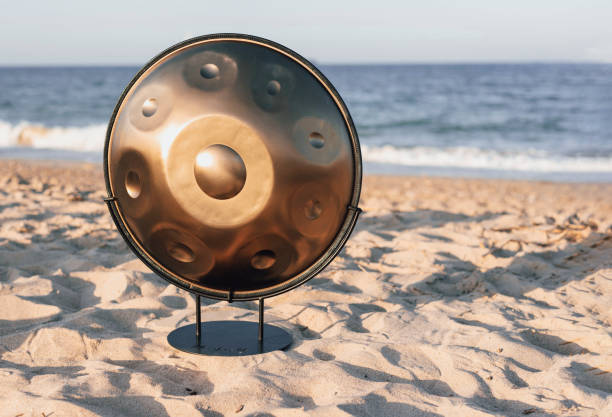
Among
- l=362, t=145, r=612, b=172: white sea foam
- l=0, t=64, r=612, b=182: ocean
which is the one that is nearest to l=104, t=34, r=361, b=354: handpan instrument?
l=0, t=64, r=612, b=182: ocean

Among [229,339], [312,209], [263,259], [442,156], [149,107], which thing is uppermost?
[149,107]

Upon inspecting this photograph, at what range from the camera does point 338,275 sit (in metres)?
3.71

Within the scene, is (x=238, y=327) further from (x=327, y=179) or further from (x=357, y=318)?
(x=327, y=179)

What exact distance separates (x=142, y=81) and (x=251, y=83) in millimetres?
488

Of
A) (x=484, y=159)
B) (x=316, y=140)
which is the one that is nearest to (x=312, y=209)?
(x=316, y=140)

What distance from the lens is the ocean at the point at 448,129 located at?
39.6ft

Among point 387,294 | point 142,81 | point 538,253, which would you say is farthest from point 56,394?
point 538,253

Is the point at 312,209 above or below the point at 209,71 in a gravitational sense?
below

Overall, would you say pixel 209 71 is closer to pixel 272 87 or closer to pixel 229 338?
pixel 272 87

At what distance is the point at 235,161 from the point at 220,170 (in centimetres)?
6

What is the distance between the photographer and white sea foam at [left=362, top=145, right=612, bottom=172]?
1180cm

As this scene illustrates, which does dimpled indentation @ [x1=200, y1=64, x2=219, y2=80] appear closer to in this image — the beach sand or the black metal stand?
the black metal stand

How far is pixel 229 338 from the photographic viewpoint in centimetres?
273

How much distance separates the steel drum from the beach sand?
46 cm
